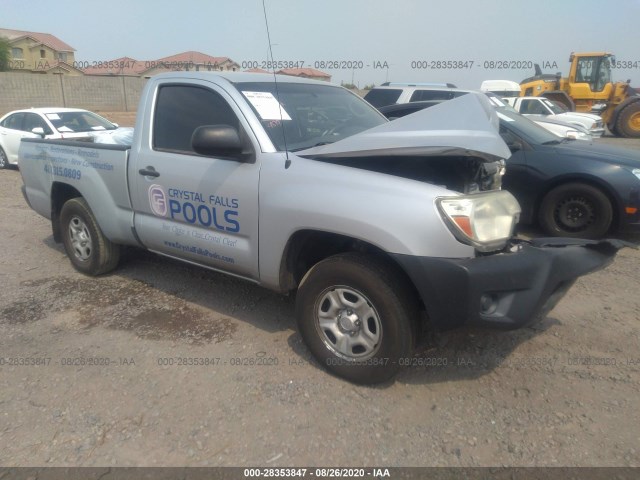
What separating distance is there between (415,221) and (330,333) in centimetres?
97

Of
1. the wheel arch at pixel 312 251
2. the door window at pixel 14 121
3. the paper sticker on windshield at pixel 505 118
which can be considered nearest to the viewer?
the wheel arch at pixel 312 251

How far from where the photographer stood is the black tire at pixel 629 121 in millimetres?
18156

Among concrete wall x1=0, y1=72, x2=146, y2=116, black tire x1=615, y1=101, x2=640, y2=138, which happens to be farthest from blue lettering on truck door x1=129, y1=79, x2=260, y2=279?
concrete wall x1=0, y1=72, x2=146, y2=116

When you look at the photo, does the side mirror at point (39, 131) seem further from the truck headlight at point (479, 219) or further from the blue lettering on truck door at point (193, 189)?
the truck headlight at point (479, 219)

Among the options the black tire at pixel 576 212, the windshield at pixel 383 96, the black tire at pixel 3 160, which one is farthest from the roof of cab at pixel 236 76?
the black tire at pixel 3 160

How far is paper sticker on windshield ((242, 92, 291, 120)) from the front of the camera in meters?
3.38

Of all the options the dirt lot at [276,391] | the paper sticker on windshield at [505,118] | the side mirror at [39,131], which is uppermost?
the paper sticker on windshield at [505,118]

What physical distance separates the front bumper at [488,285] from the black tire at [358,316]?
0.18 meters

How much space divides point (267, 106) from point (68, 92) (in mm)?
29338

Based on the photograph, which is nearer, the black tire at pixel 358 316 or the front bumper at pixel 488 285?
the front bumper at pixel 488 285

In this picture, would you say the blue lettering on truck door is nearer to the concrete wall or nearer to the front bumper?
the front bumper

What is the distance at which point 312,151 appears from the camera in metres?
3.10

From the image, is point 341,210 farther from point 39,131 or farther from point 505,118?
point 39,131

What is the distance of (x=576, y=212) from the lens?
5.67m
